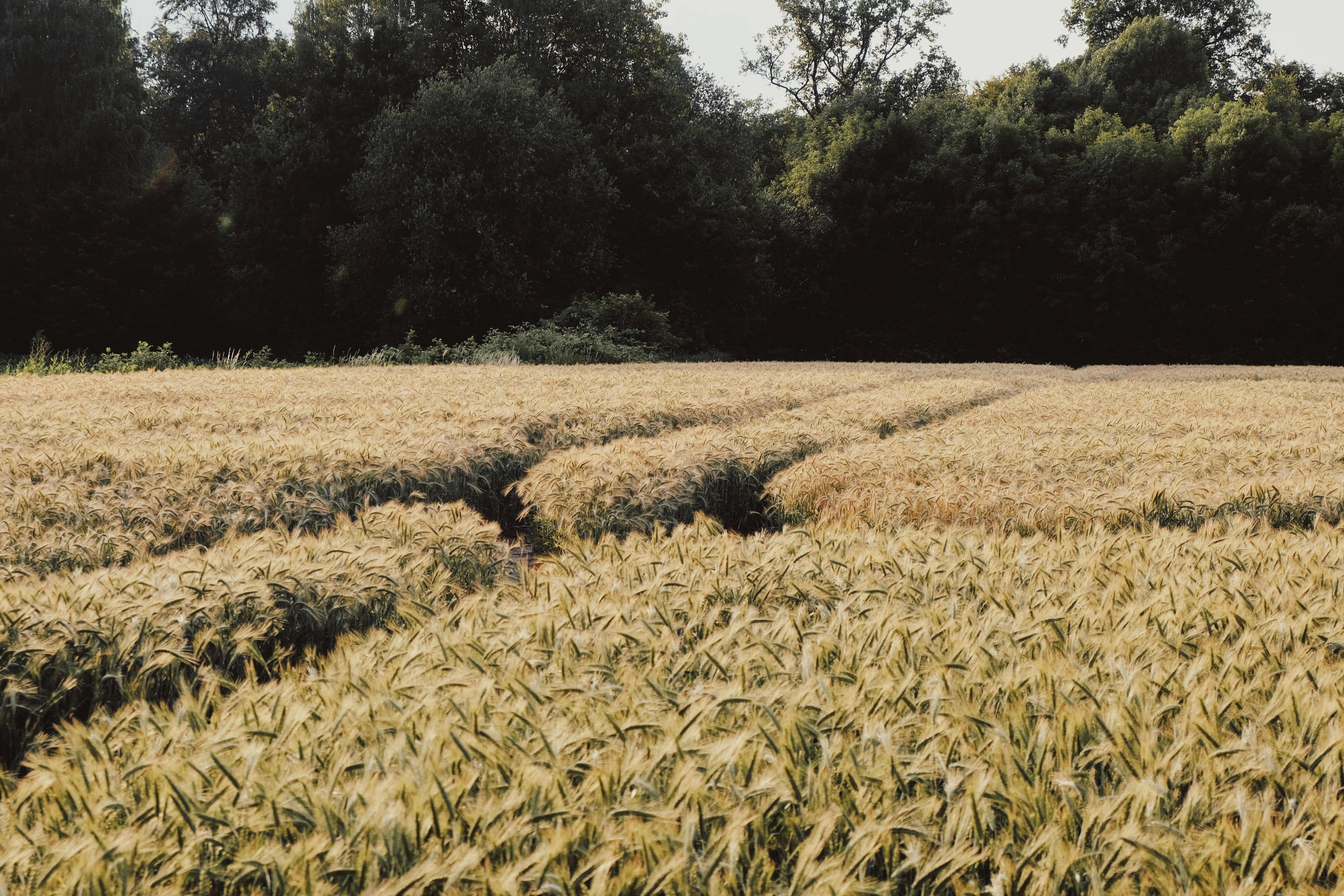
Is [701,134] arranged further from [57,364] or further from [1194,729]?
[1194,729]

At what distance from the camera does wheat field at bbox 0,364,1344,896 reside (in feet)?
4.14

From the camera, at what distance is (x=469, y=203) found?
23594mm

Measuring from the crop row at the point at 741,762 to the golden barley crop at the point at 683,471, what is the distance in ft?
5.54

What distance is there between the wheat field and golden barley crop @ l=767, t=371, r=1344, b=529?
0.10 feet

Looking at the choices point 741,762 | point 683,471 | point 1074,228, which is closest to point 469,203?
point 1074,228

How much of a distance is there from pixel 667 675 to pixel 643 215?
28.5 m

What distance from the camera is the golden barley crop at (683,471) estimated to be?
170 inches

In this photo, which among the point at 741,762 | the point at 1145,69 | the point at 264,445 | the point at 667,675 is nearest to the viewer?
the point at 741,762

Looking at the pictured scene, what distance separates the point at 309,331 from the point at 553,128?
11.0 metres

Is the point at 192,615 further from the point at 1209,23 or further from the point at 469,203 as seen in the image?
the point at 1209,23

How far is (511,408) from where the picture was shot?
7246mm

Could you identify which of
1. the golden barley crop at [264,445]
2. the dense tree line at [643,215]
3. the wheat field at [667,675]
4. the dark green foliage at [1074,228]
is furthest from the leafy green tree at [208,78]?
the wheat field at [667,675]

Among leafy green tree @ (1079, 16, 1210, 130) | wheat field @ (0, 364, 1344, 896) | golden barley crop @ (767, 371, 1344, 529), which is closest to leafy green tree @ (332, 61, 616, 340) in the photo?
golden barley crop @ (767, 371, 1344, 529)

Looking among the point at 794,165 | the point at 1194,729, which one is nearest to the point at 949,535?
the point at 1194,729
